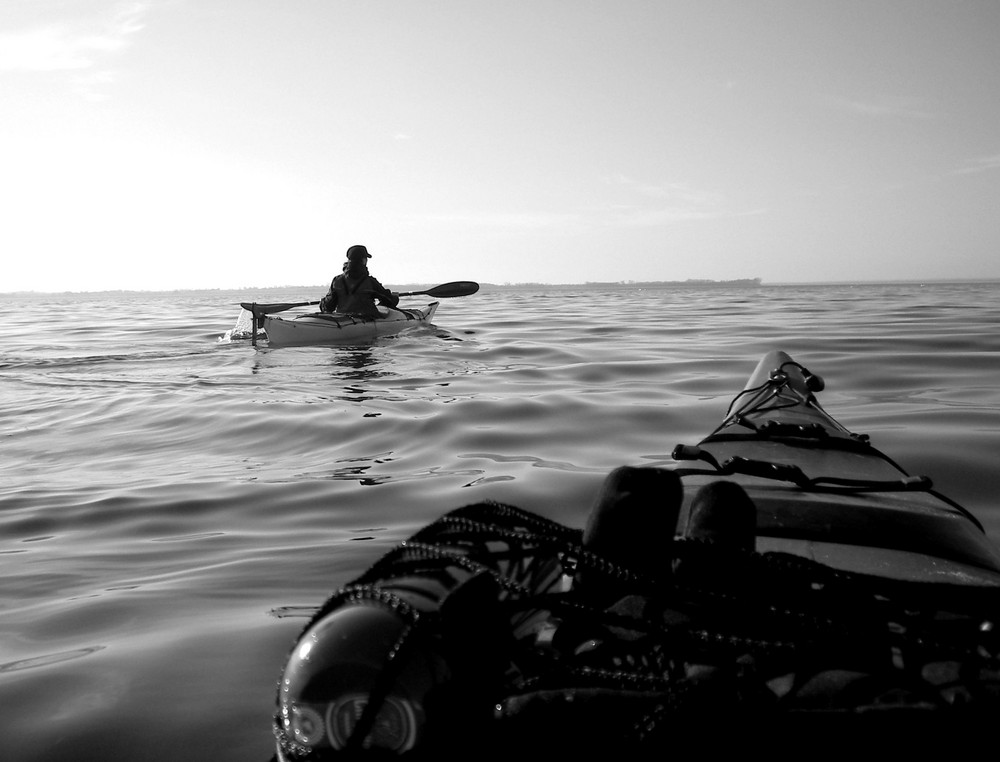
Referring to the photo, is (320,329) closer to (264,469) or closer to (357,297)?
(357,297)

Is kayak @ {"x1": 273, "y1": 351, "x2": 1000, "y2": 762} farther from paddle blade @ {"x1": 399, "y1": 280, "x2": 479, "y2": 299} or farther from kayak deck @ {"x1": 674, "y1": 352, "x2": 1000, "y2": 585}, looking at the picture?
paddle blade @ {"x1": 399, "y1": 280, "x2": 479, "y2": 299}

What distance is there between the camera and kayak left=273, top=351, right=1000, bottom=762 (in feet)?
3.87

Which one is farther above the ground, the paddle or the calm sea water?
the paddle

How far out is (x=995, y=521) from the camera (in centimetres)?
391

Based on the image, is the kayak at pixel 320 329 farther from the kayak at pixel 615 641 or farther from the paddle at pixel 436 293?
the kayak at pixel 615 641

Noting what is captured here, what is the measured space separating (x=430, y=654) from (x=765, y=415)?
11.3ft

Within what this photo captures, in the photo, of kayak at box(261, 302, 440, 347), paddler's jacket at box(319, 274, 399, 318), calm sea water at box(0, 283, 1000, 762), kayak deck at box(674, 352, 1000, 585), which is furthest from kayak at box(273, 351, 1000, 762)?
paddler's jacket at box(319, 274, 399, 318)

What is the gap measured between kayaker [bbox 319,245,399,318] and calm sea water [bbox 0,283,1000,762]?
2007mm

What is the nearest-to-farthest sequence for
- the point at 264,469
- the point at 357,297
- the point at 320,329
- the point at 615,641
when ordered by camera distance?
the point at 615,641
the point at 264,469
the point at 320,329
the point at 357,297

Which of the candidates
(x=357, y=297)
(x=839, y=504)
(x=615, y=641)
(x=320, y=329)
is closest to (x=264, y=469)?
(x=839, y=504)

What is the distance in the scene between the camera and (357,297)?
14.9 metres

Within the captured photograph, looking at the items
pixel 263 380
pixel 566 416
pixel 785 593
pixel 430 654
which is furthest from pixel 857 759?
pixel 263 380

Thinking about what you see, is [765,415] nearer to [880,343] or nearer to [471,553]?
[471,553]

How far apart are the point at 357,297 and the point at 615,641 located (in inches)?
549
